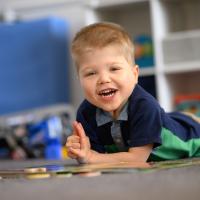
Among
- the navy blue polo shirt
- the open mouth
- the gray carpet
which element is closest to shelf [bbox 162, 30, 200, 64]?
the navy blue polo shirt

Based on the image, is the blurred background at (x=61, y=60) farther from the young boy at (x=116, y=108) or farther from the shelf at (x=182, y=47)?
the young boy at (x=116, y=108)

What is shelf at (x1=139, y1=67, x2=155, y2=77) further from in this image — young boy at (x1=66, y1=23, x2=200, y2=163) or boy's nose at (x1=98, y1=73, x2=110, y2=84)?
boy's nose at (x1=98, y1=73, x2=110, y2=84)

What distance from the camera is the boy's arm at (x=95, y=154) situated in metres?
1.13

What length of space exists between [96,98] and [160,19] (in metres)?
1.65

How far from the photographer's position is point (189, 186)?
2.51 ft

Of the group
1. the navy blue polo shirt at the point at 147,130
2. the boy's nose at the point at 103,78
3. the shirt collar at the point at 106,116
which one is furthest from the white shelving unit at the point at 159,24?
the boy's nose at the point at 103,78

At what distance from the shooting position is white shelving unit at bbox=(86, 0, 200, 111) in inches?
104

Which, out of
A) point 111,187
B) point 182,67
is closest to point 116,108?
point 111,187

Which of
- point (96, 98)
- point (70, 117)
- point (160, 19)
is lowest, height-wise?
point (70, 117)

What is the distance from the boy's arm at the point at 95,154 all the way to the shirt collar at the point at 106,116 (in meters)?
0.08

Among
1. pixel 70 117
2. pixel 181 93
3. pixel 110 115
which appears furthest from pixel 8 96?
pixel 110 115

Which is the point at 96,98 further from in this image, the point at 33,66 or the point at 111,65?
the point at 33,66

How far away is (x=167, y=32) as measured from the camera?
9.27ft

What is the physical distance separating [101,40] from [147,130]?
0.21 meters
